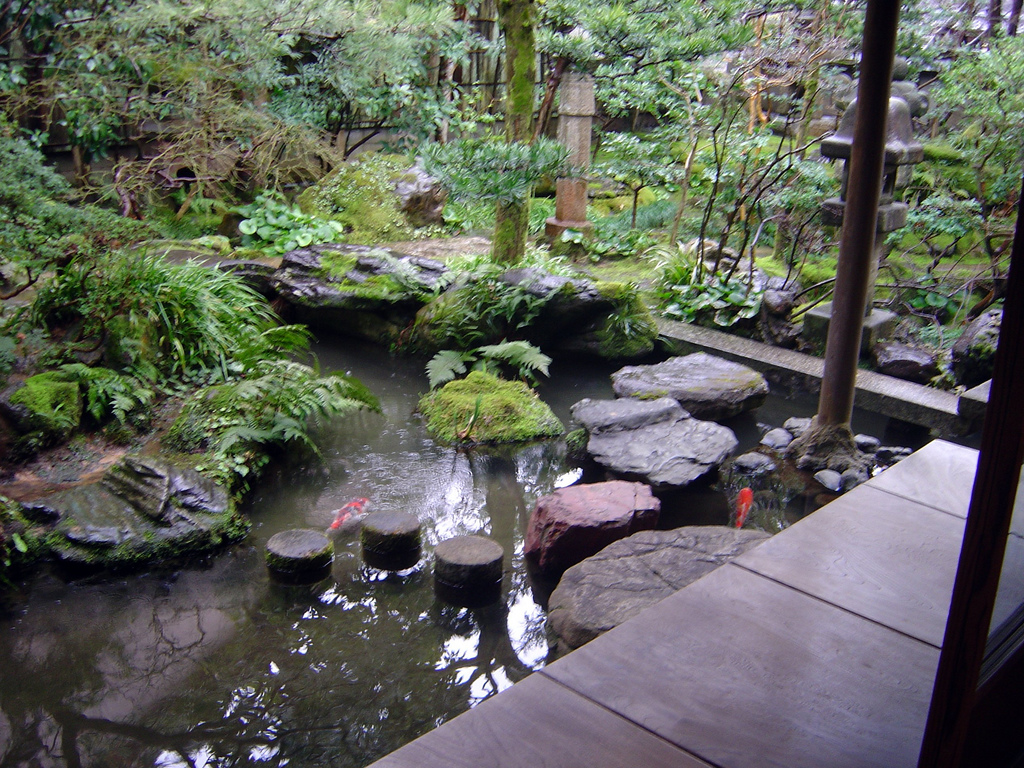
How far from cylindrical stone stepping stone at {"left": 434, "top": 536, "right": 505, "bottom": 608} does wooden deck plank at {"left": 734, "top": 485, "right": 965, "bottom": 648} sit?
1.55 meters

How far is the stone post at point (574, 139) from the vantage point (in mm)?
8797

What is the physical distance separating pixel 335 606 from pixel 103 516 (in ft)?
4.53

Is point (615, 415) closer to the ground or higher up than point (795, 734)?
closer to the ground

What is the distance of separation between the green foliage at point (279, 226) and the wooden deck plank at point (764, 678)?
7713mm

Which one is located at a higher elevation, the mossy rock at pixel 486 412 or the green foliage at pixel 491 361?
the green foliage at pixel 491 361

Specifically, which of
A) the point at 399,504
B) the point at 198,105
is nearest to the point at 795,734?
the point at 399,504

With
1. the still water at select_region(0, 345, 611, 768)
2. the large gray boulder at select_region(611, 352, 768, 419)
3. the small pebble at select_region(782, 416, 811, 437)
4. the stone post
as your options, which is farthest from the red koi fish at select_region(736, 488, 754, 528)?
the stone post

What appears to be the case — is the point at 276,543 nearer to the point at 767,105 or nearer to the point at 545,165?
the point at 545,165

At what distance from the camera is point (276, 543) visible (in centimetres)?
392

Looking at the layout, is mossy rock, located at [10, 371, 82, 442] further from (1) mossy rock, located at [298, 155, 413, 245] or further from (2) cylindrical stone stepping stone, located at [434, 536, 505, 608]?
(1) mossy rock, located at [298, 155, 413, 245]

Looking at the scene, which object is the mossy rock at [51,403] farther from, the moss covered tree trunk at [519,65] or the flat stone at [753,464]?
the flat stone at [753,464]

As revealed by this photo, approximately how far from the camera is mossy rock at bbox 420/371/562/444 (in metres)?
5.55

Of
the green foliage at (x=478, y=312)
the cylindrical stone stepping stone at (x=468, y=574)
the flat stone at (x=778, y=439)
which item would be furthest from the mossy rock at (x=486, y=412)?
the cylindrical stone stepping stone at (x=468, y=574)

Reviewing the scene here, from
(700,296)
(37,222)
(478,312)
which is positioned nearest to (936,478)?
(478,312)
